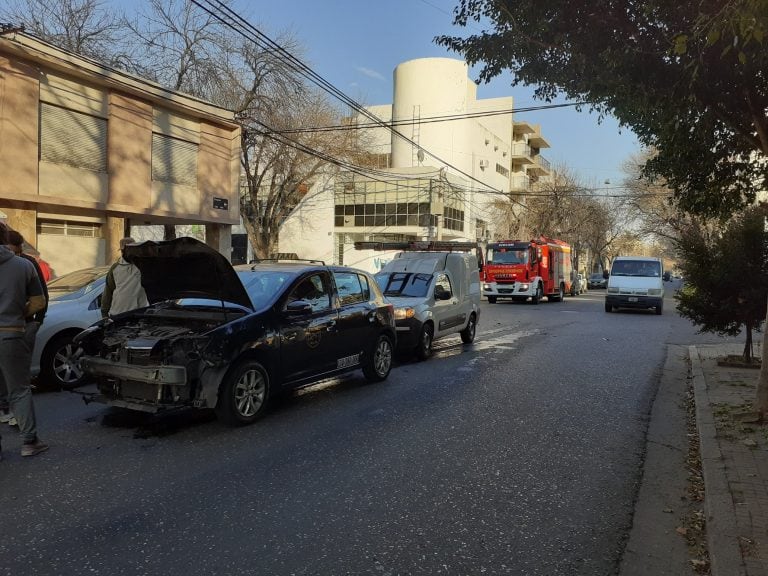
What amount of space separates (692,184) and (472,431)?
19.2 feet

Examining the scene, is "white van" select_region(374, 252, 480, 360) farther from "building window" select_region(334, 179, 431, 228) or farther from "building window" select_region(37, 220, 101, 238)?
"building window" select_region(334, 179, 431, 228)

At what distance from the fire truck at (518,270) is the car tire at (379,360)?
63.4 feet

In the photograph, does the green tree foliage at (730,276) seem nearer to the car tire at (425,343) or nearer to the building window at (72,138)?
the car tire at (425,343)

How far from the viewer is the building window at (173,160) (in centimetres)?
1748

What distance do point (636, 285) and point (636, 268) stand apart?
3.64ft

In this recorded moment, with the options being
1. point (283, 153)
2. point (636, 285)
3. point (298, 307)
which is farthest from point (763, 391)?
point (283, 153)

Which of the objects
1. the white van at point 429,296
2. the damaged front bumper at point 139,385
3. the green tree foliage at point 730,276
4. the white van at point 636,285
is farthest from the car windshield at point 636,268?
the damaged front bumper at point 139,385

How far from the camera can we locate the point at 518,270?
87.9 feet

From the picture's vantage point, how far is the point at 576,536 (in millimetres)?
3670

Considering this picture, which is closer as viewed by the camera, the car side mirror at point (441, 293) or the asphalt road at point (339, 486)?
the asphalt road at point (339, 486)

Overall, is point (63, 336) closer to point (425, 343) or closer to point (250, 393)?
point (250, 393)

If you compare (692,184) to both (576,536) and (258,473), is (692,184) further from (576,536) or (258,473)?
(258,473)

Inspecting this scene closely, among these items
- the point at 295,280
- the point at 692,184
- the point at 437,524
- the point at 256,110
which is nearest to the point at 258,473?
the point at 437,524

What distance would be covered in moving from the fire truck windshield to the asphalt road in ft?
64.2
